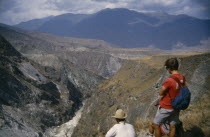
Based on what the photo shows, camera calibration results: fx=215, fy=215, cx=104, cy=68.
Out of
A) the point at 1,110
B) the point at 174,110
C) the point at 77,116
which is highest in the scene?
the point at 174,110

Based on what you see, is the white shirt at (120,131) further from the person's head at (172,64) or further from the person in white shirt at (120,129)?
the person's head at (172,64)

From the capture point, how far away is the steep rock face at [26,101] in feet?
141

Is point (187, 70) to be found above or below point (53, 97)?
above

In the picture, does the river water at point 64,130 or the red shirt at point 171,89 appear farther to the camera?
the river water at point 64,130

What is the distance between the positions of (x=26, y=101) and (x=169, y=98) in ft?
191

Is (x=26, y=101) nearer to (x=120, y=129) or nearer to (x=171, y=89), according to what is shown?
(x=120, y=129)

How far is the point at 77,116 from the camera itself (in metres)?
71.2

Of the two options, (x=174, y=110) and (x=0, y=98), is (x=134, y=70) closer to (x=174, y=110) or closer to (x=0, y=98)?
(x=0, y=98)

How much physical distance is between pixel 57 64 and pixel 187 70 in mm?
96711

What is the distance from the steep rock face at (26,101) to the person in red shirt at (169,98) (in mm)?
33843

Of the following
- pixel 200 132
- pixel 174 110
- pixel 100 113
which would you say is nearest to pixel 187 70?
pixel 200 132

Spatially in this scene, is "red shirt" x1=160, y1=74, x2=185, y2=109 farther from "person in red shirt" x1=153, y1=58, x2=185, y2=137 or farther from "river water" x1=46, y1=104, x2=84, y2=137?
"river water" x1=46, y1=104, x2=84, y2=137

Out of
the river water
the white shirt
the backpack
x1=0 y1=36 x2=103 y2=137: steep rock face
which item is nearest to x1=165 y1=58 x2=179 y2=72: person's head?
the backpack

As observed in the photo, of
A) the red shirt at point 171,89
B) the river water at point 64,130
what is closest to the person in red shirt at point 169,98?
the red shirt at point 171,89
